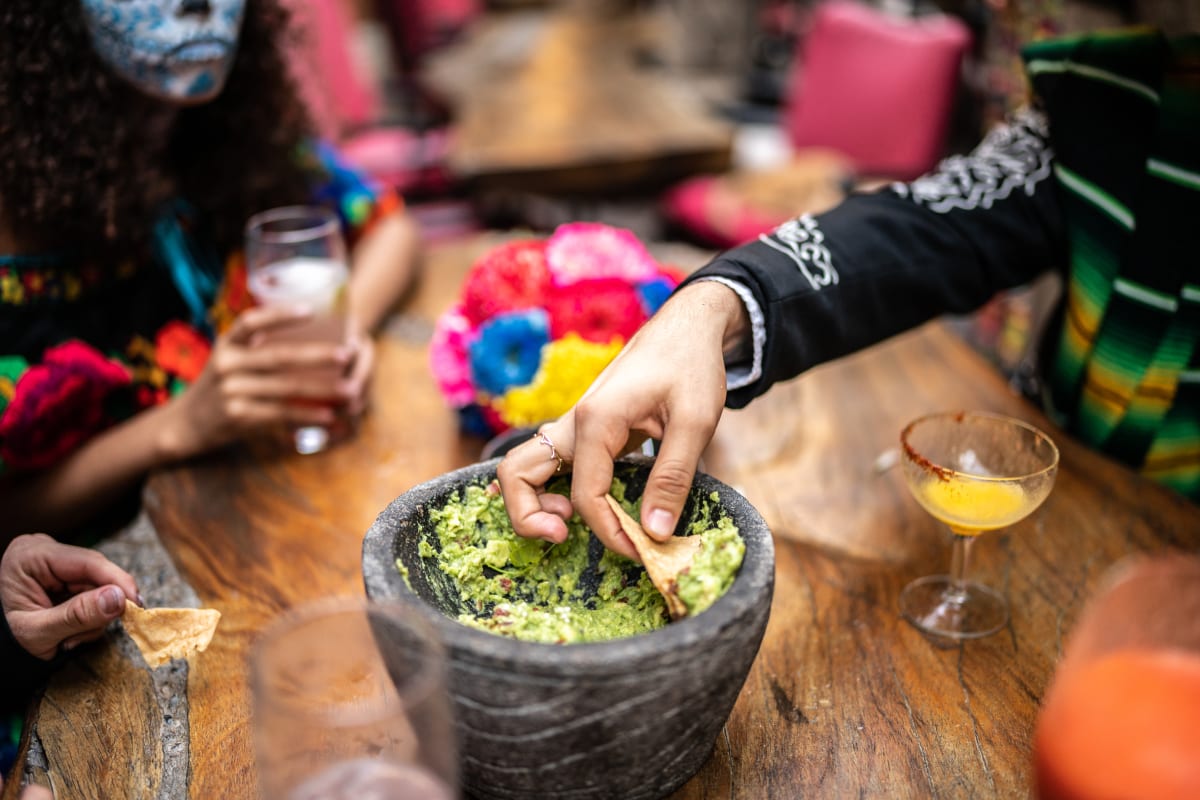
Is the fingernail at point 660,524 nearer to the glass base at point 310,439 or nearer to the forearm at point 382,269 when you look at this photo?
the glass base at point 310,439

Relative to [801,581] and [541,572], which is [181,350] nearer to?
[541,572]

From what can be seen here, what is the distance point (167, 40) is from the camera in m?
1.17

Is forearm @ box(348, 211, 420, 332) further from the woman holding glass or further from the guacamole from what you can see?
the guacamole

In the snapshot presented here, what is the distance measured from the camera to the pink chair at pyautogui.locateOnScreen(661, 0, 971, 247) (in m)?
2.82

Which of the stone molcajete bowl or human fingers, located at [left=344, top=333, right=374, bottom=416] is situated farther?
human fingers, located at [left=344, top=333, right=374, bottom=416]

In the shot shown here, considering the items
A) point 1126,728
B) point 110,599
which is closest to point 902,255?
point 1126,728

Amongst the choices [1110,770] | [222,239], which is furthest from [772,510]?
[222,239]

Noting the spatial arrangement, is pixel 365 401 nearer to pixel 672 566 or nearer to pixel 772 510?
pixel 772 510

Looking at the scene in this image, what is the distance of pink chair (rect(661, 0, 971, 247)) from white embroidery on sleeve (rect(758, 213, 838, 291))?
1.69 metres

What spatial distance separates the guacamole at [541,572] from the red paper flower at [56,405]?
59 cm

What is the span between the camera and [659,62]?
14.8 feet

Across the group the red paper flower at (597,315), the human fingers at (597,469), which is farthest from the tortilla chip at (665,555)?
the red paper flower at (597,315)

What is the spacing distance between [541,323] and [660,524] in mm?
429

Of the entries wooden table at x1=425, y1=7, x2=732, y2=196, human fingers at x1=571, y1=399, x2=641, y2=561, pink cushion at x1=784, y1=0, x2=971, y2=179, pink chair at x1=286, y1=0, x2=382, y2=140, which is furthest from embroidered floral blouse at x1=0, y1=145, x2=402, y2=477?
pink cushion at x1=784, y1=0, x2=971, y2=179
